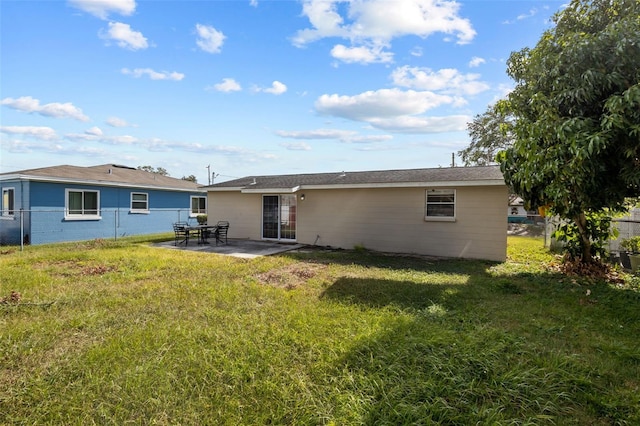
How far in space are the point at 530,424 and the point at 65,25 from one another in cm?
1205

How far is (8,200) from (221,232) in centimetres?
916

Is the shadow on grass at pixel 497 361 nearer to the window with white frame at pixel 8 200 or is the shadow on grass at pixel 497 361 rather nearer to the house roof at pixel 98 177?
the house roof at pixel 98 177

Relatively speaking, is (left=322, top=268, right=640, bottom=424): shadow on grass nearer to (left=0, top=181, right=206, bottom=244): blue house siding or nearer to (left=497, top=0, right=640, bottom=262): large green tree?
(left=497, top=0, right=640, bottom=262): large green tree

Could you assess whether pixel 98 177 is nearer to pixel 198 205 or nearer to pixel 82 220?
pixel 82 220

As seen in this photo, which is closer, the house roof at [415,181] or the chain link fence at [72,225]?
the house roof at [415,181]

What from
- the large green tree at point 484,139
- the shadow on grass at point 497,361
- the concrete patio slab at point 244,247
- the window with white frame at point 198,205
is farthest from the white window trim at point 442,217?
the large green tree at point 484,139

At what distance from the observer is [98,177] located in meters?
14.7

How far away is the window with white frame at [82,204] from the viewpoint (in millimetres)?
13625

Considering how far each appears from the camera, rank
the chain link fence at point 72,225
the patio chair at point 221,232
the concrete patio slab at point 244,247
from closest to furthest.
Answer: the concrete patio slab at point 244,247
the chain link fence at point 72,225
the patio chair at point 221,232

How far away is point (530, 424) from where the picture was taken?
2.30 m

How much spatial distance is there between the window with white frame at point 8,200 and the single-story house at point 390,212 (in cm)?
827

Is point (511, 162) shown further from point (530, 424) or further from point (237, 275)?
point (237, 275)

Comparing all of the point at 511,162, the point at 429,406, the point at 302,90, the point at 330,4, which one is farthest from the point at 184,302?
the point at 302,90

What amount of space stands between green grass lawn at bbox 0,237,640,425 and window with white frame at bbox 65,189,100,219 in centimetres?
855
